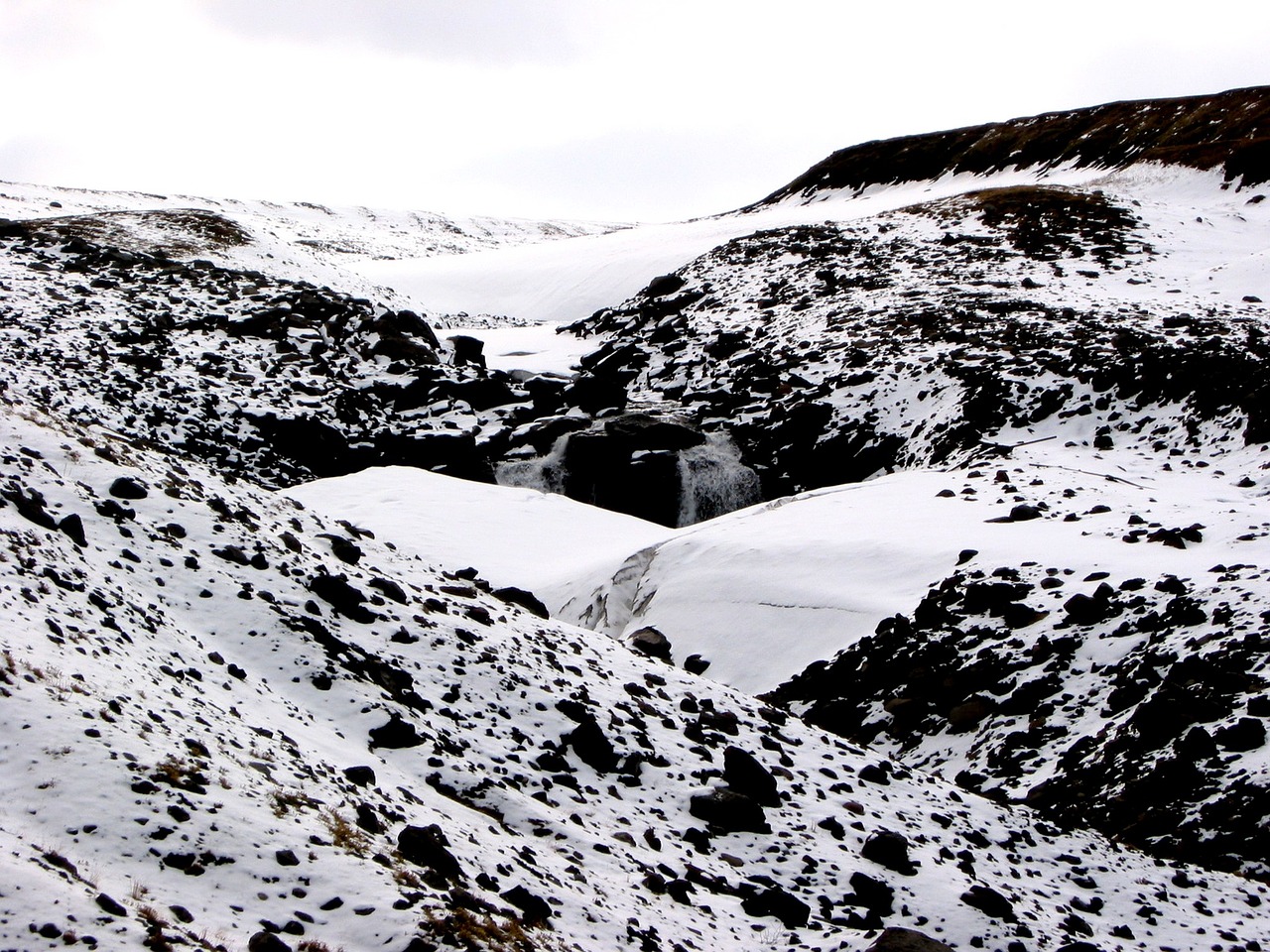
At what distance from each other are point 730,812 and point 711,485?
851 inches

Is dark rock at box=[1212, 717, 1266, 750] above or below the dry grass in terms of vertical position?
below

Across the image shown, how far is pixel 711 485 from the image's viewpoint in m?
31.6

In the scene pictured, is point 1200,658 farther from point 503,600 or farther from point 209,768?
point 209,768

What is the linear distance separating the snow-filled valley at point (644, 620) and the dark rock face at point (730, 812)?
44 millimetres

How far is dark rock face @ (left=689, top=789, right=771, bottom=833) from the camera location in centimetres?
1022

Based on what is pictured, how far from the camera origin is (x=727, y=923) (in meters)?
8.54

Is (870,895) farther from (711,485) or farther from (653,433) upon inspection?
(653,433)

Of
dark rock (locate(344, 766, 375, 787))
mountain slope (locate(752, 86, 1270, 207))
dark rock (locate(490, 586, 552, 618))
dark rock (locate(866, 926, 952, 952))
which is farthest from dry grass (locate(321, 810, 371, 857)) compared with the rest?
mountain slope (locate(752, 86, 1270, 207))

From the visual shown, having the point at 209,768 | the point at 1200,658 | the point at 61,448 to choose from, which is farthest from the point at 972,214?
the point at 209,768

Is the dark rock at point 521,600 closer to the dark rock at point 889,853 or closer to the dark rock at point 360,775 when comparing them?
the dark rock at point 889,853

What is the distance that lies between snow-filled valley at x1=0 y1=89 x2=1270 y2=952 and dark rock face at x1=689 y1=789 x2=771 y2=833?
0.04 meters

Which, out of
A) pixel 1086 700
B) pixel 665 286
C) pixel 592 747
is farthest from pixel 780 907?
pixel 665 286

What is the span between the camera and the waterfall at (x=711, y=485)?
31.2 m

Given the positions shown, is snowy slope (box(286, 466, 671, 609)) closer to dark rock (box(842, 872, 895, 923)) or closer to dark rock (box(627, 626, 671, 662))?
dark rock (box(627, 626, 671, 662))
